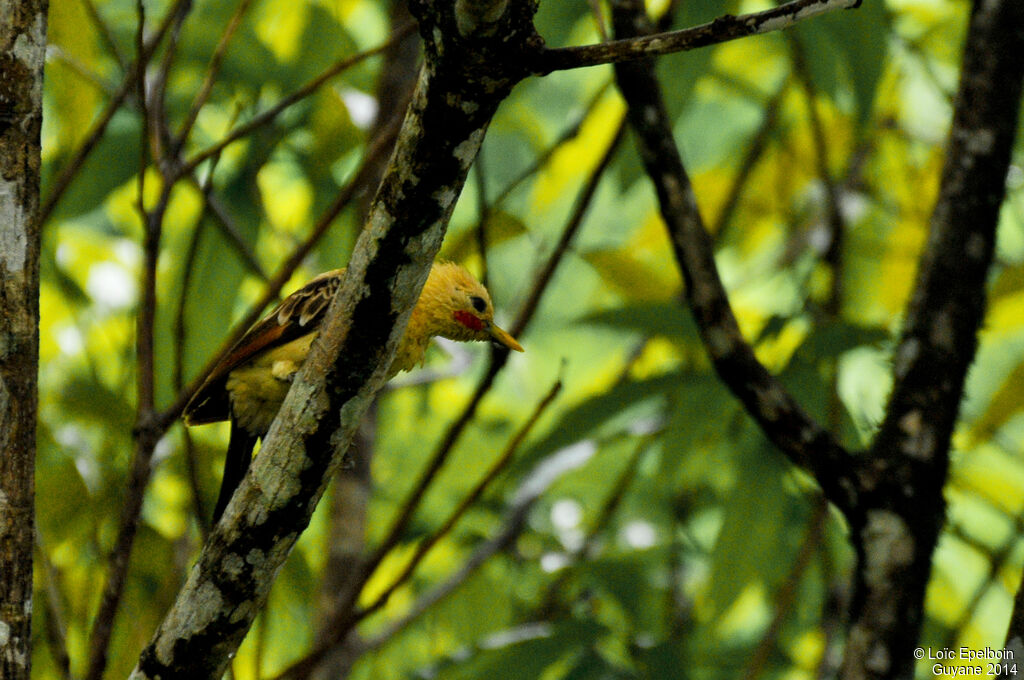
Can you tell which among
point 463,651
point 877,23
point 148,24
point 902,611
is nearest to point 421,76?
point 902,611

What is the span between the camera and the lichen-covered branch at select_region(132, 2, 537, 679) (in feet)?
5.63

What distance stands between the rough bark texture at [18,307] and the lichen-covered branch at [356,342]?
0.26 m

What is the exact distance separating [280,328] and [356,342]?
4.56 feet

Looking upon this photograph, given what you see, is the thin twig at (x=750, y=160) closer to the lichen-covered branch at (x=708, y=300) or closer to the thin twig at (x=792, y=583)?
the thin twig at (x=792, y=583)

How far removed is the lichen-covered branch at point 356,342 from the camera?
1717 millimetres

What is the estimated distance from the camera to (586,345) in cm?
525

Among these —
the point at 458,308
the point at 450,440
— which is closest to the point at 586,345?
the point at 458,308

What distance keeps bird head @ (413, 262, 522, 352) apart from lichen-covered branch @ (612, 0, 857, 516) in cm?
54

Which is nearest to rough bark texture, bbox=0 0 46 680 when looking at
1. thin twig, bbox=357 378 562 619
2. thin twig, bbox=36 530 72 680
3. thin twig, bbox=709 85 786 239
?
thin twig, bbox=36 530 72 680

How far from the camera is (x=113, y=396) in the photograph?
147 inches

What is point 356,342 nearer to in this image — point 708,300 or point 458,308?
point 458,308

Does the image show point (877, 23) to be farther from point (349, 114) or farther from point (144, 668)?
point (144, 668)

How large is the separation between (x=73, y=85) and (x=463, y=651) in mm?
2223

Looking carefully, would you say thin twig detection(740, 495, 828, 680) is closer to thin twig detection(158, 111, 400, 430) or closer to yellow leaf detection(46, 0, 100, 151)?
thin twig detection(158, 111, 400, 430)
